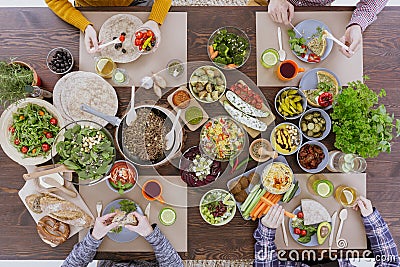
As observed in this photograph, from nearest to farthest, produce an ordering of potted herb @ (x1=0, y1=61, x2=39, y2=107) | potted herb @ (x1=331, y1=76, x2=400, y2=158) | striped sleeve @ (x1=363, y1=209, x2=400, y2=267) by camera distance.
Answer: potted herb @ (x1=331, y1=76, x2=400, y2=158) < potted herb @ (x1=0, y1=61, x2=39, y2=107) < striped sleeve @ (x1=363, y1=209, x2=400, y2=267)

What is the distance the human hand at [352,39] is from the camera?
1.87m

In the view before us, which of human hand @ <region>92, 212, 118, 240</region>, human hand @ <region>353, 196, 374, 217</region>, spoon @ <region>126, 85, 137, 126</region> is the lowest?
human hand @ <region>92, 212, 118, 240</region>

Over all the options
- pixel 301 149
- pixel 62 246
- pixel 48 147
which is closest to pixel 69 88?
pixel 48 147

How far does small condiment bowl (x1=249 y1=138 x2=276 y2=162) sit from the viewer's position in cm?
185

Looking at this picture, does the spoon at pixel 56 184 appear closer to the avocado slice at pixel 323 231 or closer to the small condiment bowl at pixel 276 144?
the small condiment bowl at pixel 276 144

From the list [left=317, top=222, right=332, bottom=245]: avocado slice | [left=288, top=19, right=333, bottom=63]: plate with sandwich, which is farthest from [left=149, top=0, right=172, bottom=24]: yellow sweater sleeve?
[left=317, top=222, right=332, bottom=245]: avocado slice

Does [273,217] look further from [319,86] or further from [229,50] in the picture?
[229,50]

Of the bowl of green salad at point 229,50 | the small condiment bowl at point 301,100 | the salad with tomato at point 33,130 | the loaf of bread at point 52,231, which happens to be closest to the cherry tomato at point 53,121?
the salad with tomato at point 33,130

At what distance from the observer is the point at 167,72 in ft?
6.20

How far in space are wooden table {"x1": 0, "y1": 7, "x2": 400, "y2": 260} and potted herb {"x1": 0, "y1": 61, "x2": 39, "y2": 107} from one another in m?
0.09

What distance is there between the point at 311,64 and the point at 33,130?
132 centimetres

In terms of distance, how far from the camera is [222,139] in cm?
183

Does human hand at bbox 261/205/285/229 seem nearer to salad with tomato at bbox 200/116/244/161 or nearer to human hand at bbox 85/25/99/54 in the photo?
salad with tomato at bbox 200/116/244/161

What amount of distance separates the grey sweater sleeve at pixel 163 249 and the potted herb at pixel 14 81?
2.75 ft
